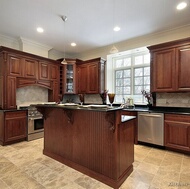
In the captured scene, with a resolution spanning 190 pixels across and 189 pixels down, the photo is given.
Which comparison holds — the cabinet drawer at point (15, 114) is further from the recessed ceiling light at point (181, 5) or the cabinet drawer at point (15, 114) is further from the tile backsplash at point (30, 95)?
the recessed ceiling light at point (181, 5)

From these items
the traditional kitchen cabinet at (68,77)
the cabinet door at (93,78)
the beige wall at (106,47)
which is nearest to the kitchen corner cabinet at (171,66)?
the beige wall at (106,47)

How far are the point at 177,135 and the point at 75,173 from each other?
2.35 meters

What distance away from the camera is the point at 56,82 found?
5.09 m

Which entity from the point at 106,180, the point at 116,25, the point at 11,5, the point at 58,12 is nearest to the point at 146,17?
the point at 116,25

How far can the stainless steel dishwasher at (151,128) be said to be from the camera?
324cm

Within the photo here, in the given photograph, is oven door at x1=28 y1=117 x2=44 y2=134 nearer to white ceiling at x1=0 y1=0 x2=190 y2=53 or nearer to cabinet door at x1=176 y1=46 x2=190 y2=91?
white ceiling at x1=0 y1=0 x2=190 y2=53

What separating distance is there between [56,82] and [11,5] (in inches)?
108

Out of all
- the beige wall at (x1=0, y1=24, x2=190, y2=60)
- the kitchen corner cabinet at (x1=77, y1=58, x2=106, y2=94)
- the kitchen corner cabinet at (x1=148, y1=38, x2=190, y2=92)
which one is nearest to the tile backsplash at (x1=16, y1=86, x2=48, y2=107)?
the beige wall at (x1=0, y1=24, x2=190, y2=60)

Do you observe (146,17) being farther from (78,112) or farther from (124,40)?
(78,112)

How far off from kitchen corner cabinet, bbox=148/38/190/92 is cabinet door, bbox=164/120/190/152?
83 cm

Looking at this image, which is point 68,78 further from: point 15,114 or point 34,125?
point 15,114

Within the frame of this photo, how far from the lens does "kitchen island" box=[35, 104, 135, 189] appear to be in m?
1.91

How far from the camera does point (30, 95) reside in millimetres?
4625

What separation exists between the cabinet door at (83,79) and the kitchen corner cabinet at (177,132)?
116 inches
